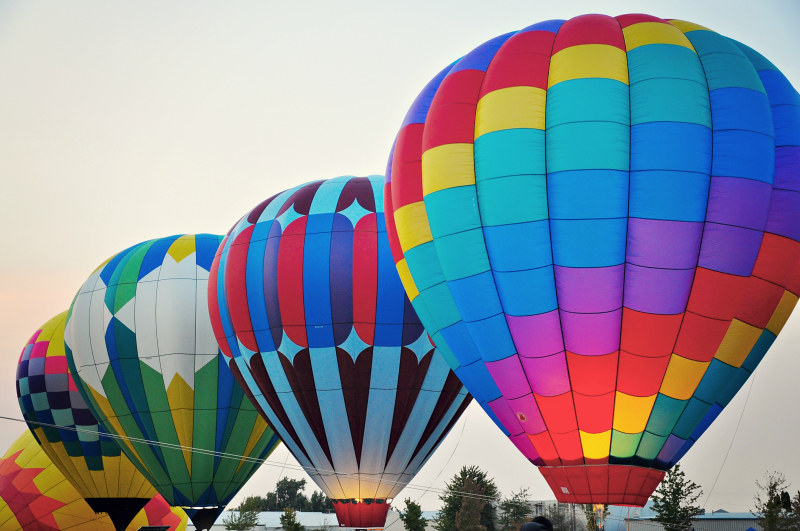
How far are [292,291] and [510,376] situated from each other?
4049mm

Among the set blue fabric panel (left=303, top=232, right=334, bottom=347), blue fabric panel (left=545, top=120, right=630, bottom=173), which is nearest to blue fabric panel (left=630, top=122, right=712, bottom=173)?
blue fabric panel (left=545, top=120, right=630, bottom=173)

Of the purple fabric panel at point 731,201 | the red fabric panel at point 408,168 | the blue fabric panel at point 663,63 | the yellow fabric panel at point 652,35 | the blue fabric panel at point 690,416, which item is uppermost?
the yellow fabric panel at point 652,35

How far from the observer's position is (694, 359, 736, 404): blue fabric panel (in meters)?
8.33

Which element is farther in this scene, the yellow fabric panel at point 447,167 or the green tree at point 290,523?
the green tree at point 290,523

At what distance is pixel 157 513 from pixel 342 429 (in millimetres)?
7821

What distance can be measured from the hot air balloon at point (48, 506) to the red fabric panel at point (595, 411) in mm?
11295

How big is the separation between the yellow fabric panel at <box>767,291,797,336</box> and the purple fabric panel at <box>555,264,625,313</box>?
174cm

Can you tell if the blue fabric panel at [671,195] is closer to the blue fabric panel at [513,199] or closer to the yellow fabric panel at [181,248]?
the blue fabric panel at [513,199]

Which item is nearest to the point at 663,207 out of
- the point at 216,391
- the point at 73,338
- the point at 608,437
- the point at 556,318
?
the point at 556,318

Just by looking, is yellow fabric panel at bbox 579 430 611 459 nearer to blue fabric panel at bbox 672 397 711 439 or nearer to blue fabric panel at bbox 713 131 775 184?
blue fabric panel at bbox 672 397 711 439

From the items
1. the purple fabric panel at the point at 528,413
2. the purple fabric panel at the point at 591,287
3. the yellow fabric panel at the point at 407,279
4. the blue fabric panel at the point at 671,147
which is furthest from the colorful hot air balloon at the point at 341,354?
the blue fabric panel at the point at 671,147

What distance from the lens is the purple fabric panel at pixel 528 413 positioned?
8523 millimetres

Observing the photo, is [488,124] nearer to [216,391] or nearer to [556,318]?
[556,318]

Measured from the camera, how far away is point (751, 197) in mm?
7934
